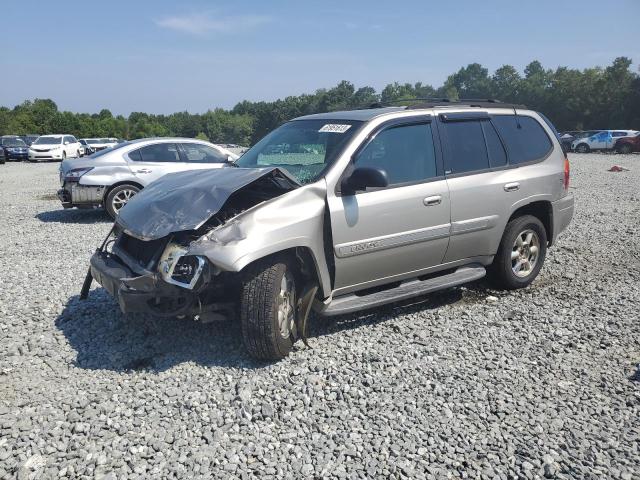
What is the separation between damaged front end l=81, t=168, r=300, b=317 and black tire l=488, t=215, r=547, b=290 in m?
2.58

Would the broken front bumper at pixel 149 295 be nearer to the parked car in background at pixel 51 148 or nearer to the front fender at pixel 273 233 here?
the front fender at pixel 273 233

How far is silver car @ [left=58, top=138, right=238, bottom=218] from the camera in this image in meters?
10.2

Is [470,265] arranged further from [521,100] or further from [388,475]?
[521,100]

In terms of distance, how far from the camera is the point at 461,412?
137 inches

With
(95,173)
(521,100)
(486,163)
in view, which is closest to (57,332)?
(486,163)

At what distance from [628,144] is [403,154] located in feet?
115

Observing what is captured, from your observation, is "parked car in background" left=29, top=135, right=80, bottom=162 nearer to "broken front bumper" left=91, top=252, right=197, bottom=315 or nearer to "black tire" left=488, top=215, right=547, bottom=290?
"broken front bumper" left=91, top=252, right=197, bottom=315

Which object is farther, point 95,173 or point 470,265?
point 95,173

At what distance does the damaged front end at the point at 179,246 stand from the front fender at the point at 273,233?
0.38 ft

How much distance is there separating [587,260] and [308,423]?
5342 millimetres

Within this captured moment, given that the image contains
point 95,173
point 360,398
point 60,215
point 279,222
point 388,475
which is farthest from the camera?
point 60,215

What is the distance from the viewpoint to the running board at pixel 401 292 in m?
4.38

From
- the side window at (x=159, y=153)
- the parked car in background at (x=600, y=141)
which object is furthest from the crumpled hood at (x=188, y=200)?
the parked car in background at (x=600, y=141)

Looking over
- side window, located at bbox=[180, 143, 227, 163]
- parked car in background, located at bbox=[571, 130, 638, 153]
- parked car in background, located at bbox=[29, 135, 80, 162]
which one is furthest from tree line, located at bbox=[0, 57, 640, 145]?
side window, located at bbox=[180, 143, 227, 163]
